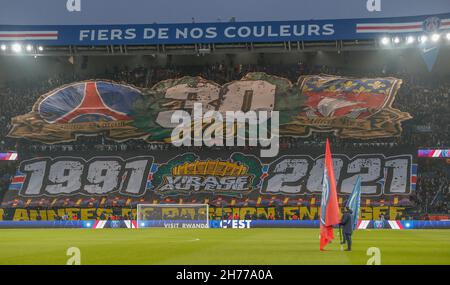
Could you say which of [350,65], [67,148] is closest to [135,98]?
[67,148]

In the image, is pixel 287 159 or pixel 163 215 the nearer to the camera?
pixel 163 215

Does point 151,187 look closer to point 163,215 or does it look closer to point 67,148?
point 163,215

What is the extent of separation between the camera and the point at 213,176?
57.9 meters

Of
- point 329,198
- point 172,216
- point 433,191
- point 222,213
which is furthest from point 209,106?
point 329,198

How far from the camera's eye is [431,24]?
59.2 metres

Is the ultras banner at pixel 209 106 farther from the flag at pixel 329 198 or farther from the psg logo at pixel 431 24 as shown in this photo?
the flag at pixel 329 198

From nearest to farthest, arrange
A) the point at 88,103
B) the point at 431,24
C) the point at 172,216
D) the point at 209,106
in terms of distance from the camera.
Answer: the point at 172,216 < the point at 431,24 < the point at 209,106 < the point at 88,103

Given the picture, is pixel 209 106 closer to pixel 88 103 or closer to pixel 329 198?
pixel 88 103

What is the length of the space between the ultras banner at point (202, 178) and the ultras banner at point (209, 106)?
9.51 feet

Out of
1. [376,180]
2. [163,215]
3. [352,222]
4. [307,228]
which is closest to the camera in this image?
[352,222]

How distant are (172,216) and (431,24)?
29366mm

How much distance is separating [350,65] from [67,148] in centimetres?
2991

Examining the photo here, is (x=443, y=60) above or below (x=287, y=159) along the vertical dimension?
above

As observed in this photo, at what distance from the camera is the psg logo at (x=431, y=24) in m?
58.9
